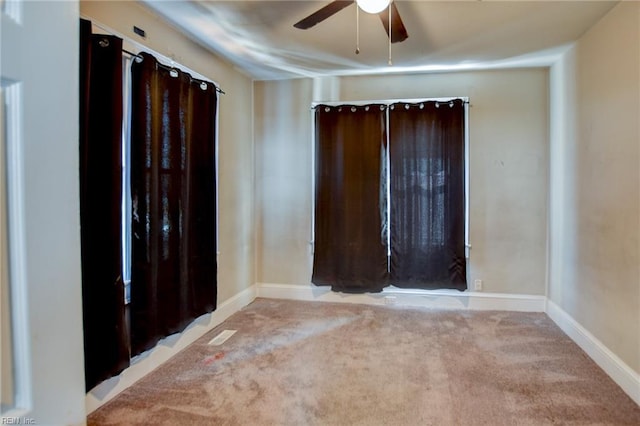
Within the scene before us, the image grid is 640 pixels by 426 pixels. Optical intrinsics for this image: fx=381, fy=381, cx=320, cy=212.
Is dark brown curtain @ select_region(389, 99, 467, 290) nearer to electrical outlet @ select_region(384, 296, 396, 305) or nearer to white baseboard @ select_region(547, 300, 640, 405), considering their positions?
electrical outlet @ select_region(384, 296, 396, 305)

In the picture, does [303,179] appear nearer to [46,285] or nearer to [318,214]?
[318,214]

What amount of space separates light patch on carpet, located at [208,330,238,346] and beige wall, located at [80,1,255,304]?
1.16ft

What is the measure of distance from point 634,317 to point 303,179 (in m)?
2.97

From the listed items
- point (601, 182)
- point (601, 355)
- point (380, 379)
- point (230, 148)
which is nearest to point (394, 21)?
point (601, 182)

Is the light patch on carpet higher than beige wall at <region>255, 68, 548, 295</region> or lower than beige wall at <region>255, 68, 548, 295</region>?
lower

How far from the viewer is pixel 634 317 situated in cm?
226

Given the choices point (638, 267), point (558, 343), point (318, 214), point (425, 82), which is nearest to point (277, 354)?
point (318, 214)

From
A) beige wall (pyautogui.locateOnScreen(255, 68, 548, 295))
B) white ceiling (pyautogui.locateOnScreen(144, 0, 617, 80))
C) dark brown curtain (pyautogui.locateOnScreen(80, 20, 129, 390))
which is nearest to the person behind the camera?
dark brown curtain (pyautogui.locateOnScreen(80, 20, 129, 390))

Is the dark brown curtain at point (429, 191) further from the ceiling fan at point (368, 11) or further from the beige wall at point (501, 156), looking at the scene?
the ceiling fan at point (368, 11)

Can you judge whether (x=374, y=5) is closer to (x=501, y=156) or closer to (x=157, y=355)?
(x=501, y=156)

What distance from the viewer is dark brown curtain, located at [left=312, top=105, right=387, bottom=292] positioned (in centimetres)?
389

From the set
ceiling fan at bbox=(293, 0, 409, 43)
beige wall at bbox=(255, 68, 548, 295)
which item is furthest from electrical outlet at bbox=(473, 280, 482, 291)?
ceiling fan at bbox=(293, 0, 409, 43)

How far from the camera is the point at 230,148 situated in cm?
369

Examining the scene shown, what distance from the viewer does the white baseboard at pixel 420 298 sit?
3789mm
